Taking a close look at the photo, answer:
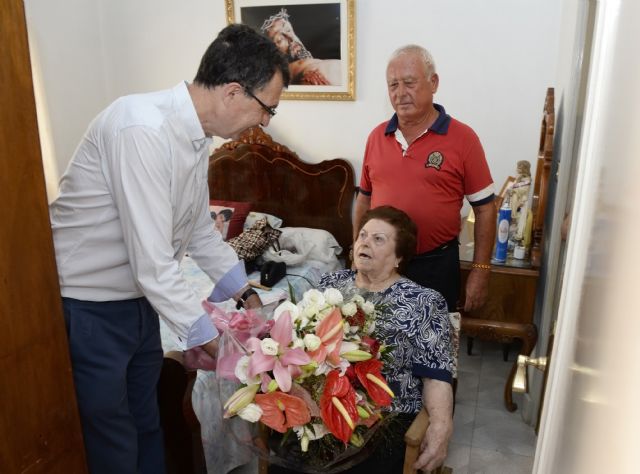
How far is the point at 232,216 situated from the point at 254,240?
0.40m

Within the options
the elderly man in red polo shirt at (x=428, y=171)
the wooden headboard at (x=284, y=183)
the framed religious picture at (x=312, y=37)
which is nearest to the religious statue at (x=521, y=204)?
the elderly man in red polo shirt at (x=428, y=171)

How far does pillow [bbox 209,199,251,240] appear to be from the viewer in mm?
3594

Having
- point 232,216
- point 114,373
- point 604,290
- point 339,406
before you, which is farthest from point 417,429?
point 232,216

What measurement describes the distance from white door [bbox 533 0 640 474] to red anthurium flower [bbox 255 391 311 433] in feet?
1.77

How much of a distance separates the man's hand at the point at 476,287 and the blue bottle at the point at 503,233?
0.42 meters

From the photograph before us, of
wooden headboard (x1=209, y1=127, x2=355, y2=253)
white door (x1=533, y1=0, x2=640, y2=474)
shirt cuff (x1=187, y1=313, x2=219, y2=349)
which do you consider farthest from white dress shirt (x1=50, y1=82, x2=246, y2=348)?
wooden headboard (x1=209, y1=127, x2=355, y2=253)

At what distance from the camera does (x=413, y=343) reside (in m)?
1.75

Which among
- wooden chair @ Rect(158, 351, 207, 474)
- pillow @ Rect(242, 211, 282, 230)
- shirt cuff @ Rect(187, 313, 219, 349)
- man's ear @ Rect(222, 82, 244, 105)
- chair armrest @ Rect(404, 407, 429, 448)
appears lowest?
wooden chair @ Rect(158, 351, 207, 474)

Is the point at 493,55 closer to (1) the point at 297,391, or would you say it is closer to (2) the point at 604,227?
(1) the point at 297,391

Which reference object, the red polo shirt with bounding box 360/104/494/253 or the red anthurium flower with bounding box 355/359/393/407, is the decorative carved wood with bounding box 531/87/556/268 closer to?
the red polo shirt with bounding box 360/104/494/253

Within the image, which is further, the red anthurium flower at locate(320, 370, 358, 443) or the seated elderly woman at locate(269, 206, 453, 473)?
the seated elderly woman at locate(269, 206, 453, 473)

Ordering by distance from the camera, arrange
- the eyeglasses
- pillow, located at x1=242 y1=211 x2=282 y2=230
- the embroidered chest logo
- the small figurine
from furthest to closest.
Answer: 1. pillow, located at x1=242 y1=211 x2=282 y2=230
2. the small figurine
3. the embroidered chest logo
4. the eyeglasses

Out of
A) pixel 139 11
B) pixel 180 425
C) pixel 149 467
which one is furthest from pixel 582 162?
pixel 139 11

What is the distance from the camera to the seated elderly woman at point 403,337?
5.37 ft
